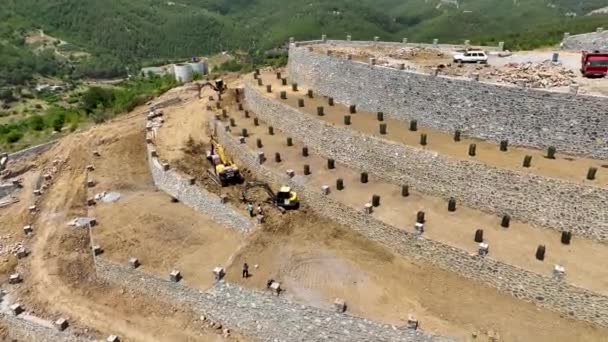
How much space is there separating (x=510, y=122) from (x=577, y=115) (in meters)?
2.83

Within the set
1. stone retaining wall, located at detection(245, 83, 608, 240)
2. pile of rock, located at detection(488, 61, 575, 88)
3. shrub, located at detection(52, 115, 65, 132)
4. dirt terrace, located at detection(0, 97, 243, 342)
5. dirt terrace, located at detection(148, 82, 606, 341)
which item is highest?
pile of rock, located at detection(488, 61, 575, 88)

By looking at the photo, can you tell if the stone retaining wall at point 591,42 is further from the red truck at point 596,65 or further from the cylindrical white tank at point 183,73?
the cylindrical white tank at point 183,73

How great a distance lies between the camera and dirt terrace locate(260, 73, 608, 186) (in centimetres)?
1856

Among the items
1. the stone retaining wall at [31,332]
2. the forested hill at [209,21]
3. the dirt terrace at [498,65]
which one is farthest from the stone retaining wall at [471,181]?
the forested hill at [209,21]

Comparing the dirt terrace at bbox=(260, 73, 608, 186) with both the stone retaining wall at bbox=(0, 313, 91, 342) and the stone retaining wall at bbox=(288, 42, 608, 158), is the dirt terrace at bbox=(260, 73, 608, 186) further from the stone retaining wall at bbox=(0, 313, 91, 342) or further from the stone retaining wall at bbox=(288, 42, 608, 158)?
the stone retaining wall at bbox=(0, 313, 91, 342)

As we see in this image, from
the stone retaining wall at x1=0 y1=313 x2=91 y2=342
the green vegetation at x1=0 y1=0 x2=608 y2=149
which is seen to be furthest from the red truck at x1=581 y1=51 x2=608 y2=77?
the green vegetation at x1=0 y1=0 x2=608 y2=149

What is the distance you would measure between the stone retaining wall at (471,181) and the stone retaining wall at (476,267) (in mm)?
3608

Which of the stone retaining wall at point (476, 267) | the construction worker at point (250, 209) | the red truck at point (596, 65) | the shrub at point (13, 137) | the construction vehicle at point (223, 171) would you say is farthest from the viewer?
the shrub at point (13, 137)

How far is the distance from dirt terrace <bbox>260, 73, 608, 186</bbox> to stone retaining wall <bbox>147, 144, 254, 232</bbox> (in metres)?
7.96

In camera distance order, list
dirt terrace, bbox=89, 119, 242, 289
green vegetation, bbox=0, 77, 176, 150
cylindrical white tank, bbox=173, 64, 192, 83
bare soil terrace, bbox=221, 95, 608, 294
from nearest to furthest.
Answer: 1. bare soil terrace, bbox=221, 95, 608, 294
2. dirt terrace, bbox=89, 119, 242, 289
3. green vegetation, bbox=0, 77, 176, 150
4. cylindrical white tank, bbox=173, 64, 192, 83

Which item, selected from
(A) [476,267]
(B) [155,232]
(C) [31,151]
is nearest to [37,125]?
(C) [31,151]

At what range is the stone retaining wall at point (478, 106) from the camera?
770 inches

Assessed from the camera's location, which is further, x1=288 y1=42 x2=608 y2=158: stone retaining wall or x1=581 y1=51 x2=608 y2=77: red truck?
x1=581 y1=51 x2=608 y2=77: red truck

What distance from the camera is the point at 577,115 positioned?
64.1ft
